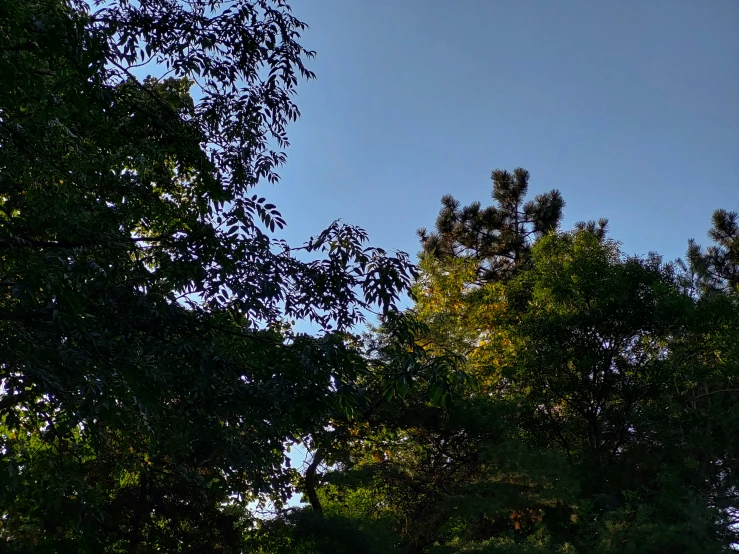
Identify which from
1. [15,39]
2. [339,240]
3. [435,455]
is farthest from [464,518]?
[15,39]

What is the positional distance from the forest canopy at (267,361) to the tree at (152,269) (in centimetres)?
2

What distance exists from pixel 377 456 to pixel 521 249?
8948 millimetres

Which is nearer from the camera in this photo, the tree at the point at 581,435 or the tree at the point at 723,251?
the tree at the point at 581,435

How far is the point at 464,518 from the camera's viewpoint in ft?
32.0

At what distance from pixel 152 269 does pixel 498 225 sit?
47.0 feet

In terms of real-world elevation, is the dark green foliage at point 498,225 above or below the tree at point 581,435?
above

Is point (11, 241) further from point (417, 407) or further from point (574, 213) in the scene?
point (574, 213)

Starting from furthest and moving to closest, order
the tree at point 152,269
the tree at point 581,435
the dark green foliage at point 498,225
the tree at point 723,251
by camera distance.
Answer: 1. the dark green foliage at point 498,225
2. the tree at point 723,251
3. the tree at point 581,435
4. the tree at point 152,269

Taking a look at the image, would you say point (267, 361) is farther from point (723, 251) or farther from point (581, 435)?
point (723, 251)

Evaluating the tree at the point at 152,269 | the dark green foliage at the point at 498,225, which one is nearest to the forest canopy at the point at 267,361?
the tree at the point at 152,269

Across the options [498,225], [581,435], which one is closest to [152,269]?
[581,435]

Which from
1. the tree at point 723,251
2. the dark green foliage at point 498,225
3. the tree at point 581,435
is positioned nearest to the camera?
the tree at point 581,435

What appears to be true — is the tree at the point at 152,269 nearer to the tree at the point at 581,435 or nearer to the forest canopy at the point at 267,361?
the forest canopy at the point at 267,361

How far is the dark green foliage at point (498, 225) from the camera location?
59.9 ft
